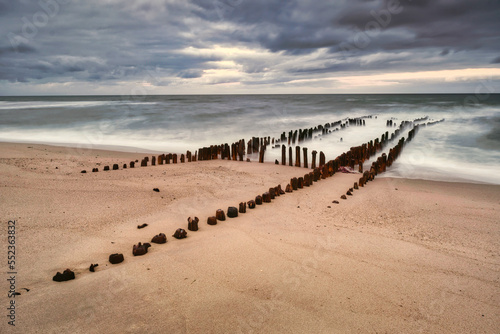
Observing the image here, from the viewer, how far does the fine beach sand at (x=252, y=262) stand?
2.54 m

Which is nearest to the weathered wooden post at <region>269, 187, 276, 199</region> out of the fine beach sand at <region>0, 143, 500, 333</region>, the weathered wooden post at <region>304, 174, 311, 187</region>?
the fine beach sand at <region>0, 143, 500, 333</region>

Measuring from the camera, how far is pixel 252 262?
343cm

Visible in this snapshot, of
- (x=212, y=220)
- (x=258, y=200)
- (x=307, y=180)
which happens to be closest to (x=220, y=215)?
(x=212, y=220)

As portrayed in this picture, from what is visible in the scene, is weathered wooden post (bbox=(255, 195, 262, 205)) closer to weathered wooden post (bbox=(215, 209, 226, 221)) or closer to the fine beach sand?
the fine beach sand

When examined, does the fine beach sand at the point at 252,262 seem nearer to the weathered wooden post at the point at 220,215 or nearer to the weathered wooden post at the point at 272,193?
the weathered wooden post at the point at 220,215

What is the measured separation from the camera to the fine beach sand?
8.32ft

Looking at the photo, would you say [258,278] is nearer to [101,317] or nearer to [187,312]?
[187,312]

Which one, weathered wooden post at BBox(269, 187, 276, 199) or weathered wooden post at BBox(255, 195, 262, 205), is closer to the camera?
weathered wooden post at BBox(255, 195, 262, 205)

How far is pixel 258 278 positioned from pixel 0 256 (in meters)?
2.92

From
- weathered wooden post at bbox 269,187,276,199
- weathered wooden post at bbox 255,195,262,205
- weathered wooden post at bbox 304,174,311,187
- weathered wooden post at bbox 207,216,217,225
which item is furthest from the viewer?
weathered wooden post at bbox 304,174,311,187

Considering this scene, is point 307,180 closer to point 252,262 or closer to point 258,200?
point 258,200

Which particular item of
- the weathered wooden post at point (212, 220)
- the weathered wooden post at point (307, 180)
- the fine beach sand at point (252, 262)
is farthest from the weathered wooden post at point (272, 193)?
the weathered wooden post at point (212, 220)

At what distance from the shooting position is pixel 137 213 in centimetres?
493

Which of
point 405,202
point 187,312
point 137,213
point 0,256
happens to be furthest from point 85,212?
point 405,202
